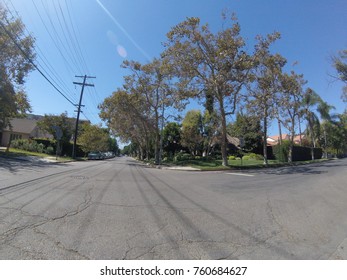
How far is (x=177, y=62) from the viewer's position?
76.7 feet

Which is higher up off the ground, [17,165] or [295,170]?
[295,170]

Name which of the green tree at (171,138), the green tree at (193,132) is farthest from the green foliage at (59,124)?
the green tree at (193,132)

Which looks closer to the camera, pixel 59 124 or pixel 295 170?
pixel 295 170

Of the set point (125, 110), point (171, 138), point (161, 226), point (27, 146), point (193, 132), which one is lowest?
point (161, 226)

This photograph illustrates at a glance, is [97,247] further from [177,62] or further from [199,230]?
[177,62]

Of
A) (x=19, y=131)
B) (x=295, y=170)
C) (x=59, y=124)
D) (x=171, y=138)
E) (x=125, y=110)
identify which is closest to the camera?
(x=295, y=170)

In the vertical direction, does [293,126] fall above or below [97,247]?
above

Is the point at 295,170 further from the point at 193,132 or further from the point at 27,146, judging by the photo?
the point at 27,146

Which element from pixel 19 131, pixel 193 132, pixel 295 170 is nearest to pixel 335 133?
pixel 193 132

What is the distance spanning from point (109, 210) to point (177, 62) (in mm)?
20228

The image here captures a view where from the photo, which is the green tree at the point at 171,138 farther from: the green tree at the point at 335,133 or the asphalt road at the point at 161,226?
the asphalt road at the point at 161,226

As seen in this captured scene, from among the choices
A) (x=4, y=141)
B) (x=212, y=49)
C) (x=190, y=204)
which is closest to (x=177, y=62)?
(x=212, y=49)

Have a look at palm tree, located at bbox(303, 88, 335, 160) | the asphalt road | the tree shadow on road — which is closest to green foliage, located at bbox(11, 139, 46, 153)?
the asphalt road

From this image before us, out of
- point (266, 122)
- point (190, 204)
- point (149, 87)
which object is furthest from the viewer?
point (149, 87)
